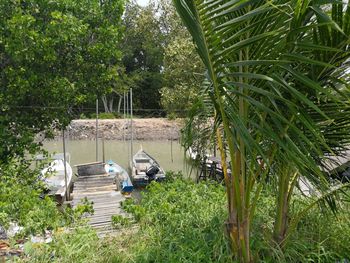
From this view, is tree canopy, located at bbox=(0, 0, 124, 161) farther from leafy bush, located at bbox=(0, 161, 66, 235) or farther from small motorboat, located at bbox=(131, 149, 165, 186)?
small motorboat, located at bbox=(131, 149, 165, 186)

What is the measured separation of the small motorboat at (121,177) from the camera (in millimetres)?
8670

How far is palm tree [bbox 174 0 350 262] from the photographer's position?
128cm

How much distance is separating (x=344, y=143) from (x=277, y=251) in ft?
2.41

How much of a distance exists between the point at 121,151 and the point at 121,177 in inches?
300

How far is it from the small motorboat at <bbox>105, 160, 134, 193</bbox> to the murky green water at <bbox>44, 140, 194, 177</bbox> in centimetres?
265

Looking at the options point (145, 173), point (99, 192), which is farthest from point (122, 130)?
point (99, 192)

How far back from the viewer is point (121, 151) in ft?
55.8

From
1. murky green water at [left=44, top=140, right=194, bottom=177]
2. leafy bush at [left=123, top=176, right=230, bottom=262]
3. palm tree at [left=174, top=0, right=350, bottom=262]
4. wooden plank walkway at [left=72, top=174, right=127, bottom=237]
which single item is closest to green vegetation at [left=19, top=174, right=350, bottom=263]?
leafy bush at [left=123, top=176, right=230, bottom=262]

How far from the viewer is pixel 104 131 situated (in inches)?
794

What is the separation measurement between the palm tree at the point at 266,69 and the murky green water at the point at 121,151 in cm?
1070

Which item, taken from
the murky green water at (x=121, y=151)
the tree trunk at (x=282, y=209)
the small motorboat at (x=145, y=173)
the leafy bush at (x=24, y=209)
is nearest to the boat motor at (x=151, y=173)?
the small motorboat at (x=145, y=173)

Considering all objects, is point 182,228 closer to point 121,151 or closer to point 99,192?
point 99,192

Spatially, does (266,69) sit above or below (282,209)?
above

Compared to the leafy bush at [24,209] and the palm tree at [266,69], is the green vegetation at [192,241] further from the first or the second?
the leafy bush at [24,209]
